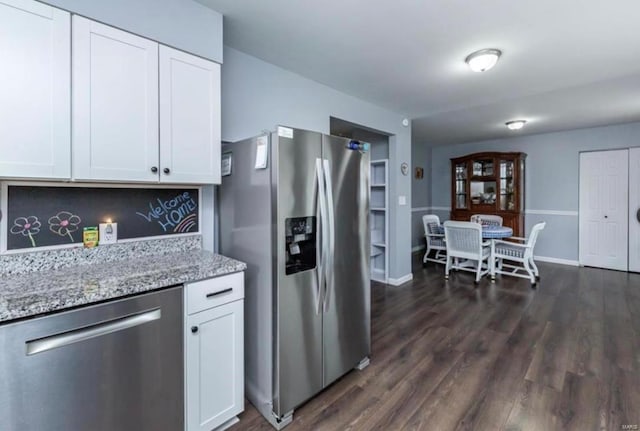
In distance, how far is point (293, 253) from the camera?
1.74 metres

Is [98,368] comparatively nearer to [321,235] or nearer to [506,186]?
[321,235]

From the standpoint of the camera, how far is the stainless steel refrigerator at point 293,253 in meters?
1.67

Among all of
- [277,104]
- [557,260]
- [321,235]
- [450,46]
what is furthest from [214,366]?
[557,260]

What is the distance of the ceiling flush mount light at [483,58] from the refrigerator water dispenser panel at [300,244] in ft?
6.32

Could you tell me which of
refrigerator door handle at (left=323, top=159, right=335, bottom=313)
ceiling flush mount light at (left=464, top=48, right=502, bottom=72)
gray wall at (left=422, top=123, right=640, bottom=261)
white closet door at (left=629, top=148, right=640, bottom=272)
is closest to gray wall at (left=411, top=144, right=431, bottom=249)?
gray wall at (left=422, top=123, right=640, bottom=261)

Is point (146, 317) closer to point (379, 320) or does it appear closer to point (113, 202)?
point (113, 202)

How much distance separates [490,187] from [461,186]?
57 centimetres

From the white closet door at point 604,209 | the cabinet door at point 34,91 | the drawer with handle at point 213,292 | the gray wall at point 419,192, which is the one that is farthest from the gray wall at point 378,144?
the white closet door at point 604,209

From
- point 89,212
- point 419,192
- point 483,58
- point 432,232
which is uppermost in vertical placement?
point 483,58

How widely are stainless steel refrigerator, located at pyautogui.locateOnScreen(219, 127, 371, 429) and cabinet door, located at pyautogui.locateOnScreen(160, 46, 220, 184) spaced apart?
20 centimetres

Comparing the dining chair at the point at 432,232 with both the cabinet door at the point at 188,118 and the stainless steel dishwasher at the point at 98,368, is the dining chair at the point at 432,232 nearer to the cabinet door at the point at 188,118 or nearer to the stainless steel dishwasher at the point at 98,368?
the cabinet door at the point at 188,118

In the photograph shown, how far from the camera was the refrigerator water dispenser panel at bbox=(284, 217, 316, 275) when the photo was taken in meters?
1.71

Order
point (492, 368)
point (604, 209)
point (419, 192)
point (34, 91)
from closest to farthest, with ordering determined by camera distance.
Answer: point (34, 91), point (492, 368), point (604, 209), point (419, 192)

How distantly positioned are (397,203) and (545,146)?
12.0ft
